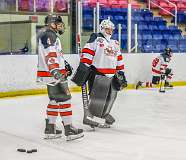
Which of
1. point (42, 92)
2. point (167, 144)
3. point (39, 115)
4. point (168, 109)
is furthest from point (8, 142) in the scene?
point (42, 92)

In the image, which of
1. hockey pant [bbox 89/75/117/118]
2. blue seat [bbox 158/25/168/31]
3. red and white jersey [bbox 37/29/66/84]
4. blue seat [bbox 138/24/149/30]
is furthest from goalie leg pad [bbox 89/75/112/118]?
blue seat [bbox 158/25/168/31]

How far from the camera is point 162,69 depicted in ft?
35.8

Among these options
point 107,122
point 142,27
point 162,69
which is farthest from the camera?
point 142,27

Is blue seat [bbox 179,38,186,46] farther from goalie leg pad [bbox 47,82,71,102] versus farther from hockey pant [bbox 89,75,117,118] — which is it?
goalie leg pad [bbox 47,82,71,102]

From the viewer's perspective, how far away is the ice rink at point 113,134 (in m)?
4.56

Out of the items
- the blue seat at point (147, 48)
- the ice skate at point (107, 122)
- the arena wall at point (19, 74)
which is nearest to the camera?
the ice skate at point (107, 122)

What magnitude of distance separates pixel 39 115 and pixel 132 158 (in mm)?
2814

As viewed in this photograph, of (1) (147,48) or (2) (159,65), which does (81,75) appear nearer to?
(2) (159,65)

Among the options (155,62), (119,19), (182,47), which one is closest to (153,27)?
(182,47)

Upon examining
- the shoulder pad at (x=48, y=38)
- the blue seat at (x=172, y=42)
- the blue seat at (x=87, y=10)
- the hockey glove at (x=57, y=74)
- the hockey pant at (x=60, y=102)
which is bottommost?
the hockey pant at (x=60, y=102)

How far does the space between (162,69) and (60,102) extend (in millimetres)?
6062

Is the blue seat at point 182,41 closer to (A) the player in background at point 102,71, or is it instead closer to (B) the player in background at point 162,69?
(B) the player in background at point 162,69

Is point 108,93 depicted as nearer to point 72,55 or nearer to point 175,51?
point 72,55

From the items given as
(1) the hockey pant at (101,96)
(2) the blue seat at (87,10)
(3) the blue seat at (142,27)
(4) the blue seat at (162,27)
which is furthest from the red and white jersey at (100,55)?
(4) the blue seat at (162,27)
